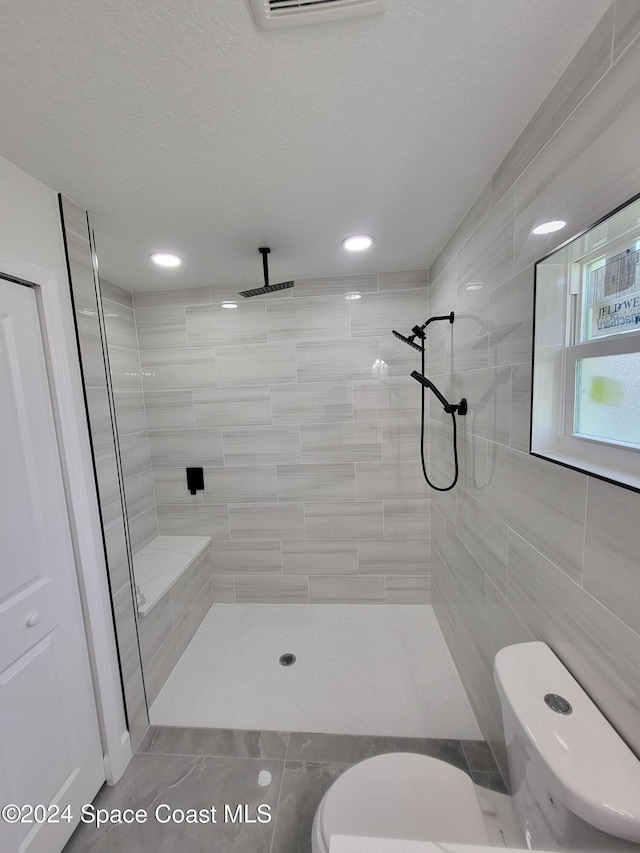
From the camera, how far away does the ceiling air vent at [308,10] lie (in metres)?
0.66

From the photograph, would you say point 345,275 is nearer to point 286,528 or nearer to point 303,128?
point 303,128

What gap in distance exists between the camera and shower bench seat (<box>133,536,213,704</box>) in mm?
1774

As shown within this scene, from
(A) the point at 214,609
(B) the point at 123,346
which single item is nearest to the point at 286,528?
(A) the point at 214,609

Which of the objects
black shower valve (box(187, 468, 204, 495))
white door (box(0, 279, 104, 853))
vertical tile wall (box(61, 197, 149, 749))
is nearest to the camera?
white door (box(0, 279, 104, 853))

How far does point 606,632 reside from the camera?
0.77 m

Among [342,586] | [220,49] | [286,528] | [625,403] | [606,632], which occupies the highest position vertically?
[220,49]

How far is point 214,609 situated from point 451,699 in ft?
5.75

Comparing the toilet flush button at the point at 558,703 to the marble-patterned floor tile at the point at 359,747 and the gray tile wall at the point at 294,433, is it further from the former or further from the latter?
the gray tile wall at the point at 294,433

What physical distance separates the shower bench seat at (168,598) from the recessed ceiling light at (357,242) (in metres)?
2.27

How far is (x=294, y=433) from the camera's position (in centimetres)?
241

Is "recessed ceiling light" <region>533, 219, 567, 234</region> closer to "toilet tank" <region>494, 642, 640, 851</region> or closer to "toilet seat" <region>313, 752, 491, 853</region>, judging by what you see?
"toilet tank" <region>494, 642, 640, 851</region>

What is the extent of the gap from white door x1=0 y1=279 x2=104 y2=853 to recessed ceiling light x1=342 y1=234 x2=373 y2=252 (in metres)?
1.44

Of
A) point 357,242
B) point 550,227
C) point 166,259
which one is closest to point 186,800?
point 550,227

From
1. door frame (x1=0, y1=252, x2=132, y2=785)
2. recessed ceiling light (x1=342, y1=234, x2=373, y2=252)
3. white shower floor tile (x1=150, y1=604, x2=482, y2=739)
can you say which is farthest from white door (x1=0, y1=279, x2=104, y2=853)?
recessed ceiling light (x1=342, y1=234, x2=373, y2=252)
